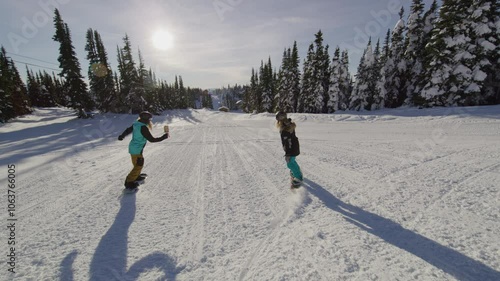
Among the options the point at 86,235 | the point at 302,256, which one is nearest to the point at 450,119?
the point at 302,256

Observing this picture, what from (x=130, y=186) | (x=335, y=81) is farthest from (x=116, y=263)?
(x=335, y=81)

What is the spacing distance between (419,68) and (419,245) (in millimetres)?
31592

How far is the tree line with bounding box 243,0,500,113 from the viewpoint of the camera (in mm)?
17984

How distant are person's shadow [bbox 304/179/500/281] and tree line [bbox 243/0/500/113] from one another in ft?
71.7

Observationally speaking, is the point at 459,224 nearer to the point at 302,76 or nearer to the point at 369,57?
the point at 369,57

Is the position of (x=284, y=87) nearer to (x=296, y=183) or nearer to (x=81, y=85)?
(x=81, y=85)

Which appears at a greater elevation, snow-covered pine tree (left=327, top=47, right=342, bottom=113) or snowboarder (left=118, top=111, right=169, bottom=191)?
snow-covered pine tree (left=327, top=47, right=342, bottom=113)

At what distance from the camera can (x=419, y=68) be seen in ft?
87.5

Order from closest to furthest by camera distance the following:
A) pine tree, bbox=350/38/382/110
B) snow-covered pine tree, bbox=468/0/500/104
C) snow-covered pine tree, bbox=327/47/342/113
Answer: snow-covered pine tree, bbox=468/0/500/104, pine tree, bbox=350/38/382/110, snow-covered pine tree, bbox=327/47/342/113

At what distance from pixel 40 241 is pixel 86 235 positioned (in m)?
0.58

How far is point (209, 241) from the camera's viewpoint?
3.24m

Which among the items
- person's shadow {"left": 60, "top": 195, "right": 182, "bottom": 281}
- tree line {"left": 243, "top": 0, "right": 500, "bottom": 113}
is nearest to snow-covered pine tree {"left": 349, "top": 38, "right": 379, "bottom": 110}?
tree line {"left": 243, "top": 0, "right": 500, "bottom": 113}

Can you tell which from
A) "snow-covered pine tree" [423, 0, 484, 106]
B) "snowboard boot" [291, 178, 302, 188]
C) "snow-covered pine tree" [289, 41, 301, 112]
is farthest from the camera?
"snow-covered pine tree" [289, 41, 301, 112]

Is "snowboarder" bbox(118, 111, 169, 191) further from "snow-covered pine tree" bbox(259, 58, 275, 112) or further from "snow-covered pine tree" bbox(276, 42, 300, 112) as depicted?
"snow-covered pine tree" bbox(259, 58, 275, 112)
